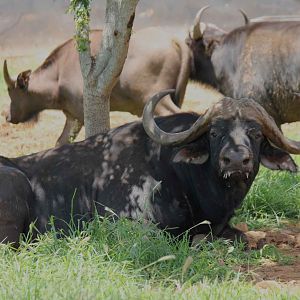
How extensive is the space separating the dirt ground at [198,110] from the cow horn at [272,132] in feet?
2.96

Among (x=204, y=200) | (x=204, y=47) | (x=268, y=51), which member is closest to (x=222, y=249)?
(x=204, y=200)

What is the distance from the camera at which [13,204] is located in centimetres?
728

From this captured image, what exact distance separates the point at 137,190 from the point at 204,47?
681 cm

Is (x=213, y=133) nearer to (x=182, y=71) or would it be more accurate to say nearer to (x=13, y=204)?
(x=13, y=204)

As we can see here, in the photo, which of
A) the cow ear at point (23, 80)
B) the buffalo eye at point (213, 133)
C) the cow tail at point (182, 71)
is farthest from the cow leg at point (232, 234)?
the cow ear at point (23, 80)

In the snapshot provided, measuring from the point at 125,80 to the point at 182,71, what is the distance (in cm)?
85

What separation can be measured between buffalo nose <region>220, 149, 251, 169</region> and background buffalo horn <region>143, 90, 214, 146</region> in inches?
19.3

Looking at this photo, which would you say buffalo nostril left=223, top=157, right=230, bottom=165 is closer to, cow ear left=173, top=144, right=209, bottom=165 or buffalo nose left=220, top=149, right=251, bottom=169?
buffalo nose left=220, top=149, right=251, bottom=169

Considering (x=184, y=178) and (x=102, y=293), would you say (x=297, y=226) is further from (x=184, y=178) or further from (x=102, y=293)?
(x=102, y=293)

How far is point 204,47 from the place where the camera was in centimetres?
1397

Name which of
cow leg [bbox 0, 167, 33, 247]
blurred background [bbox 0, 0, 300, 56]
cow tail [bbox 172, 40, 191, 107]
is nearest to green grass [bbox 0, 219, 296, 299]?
cow leg [bbox 0, 167, 33, 247]

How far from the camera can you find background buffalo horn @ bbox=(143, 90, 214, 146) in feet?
23.7

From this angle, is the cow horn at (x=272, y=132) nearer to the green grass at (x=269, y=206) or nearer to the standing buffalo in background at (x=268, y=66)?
the green grass at (x=269, y=206)

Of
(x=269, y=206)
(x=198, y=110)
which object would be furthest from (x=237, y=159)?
(x=198, y=110)
